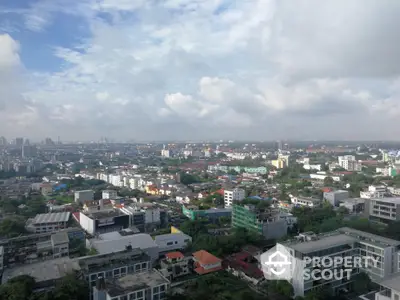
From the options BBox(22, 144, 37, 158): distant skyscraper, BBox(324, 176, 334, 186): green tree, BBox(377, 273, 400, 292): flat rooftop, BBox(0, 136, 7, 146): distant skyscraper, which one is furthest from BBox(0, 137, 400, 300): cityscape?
BBox(0, 136, 7, 146): distant skyscraper

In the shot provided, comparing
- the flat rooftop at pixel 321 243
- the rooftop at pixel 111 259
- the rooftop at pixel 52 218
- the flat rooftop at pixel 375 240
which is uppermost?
the flat rooftop at pixel 321 243

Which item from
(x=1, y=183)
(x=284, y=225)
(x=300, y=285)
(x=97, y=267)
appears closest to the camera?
(x=300, y=285)

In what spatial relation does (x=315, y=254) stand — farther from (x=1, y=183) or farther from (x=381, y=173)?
(x=1, y=183)

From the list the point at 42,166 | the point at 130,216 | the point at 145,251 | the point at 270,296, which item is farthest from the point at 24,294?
the point at 42,166

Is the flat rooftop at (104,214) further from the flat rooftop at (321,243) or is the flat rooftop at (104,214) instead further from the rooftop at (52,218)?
the flat rooftop at (321,243)

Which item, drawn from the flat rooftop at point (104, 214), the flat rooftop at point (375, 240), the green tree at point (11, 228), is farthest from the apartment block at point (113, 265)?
the green tree at point (11, 228)

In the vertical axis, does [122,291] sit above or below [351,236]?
below
